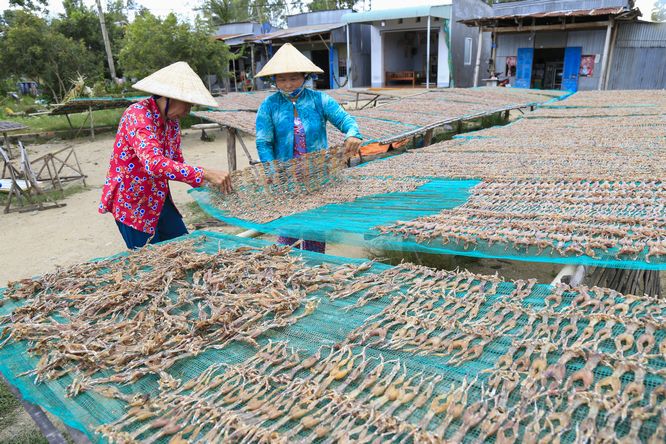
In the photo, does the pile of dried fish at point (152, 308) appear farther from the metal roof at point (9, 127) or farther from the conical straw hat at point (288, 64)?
the metal roof at point (9, 127)

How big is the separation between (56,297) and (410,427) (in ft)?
4.36

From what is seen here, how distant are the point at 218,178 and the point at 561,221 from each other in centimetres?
155

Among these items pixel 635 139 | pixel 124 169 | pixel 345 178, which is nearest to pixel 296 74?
pixel 345 178

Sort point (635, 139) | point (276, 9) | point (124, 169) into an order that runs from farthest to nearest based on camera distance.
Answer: point (276, 9), point (635, 139), point (124, 169)

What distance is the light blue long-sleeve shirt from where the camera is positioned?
299cm

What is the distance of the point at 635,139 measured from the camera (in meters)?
3.78

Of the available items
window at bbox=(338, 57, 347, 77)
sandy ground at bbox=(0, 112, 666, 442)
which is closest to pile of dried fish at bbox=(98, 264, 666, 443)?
sandy ground at bbox=(0, 112, 666, 442)

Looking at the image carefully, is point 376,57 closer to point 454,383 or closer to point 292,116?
point 292,116

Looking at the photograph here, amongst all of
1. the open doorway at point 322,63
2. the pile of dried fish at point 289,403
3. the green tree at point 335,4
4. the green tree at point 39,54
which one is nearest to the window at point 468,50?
the open doorway at point 322,63

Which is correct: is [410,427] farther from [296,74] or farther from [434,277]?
[296,74]

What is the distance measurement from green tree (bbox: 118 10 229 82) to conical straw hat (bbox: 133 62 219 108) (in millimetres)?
13175

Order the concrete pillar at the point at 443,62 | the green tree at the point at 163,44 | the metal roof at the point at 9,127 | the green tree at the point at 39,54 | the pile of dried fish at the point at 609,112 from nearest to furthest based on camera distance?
1. the pile of dried fish at the point at 609,112
2. the metal roof at the point at 9,127
3. the green tree at the point at 163,44
4. the green tree at the point at 39,54
5. the concrete pillar at the point at 443,62

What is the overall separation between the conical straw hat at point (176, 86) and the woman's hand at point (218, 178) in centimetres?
36

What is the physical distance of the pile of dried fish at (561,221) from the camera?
1.59 m
